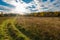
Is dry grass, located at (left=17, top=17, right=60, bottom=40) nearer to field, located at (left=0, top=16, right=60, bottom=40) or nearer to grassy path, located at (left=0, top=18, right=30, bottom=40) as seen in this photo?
field, located at (left=0, top=16, right=60, bottom=40)

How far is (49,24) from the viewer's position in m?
2.43

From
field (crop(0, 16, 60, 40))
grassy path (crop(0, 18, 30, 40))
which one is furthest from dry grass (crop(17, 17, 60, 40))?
grassy path (crop(0, 18, 30, 40))

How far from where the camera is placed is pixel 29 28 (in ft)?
7.98

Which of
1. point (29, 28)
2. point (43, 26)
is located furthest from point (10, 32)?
point (43, 26)

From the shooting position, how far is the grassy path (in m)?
2.38

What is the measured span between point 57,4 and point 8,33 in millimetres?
788

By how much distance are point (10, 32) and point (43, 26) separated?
1.52 feet

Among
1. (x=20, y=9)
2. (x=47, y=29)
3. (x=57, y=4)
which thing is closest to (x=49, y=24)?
(x=47, y=29)

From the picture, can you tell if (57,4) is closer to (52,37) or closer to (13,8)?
(52,37)

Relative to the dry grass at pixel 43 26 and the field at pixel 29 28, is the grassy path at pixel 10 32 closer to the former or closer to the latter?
the field at pixel 29 28

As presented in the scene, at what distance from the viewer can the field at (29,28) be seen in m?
2.37

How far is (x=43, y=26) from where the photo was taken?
2424 mm

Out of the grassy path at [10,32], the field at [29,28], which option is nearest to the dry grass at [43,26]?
the field at [29,28]

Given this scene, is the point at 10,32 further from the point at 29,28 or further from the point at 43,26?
the point at 43,26
